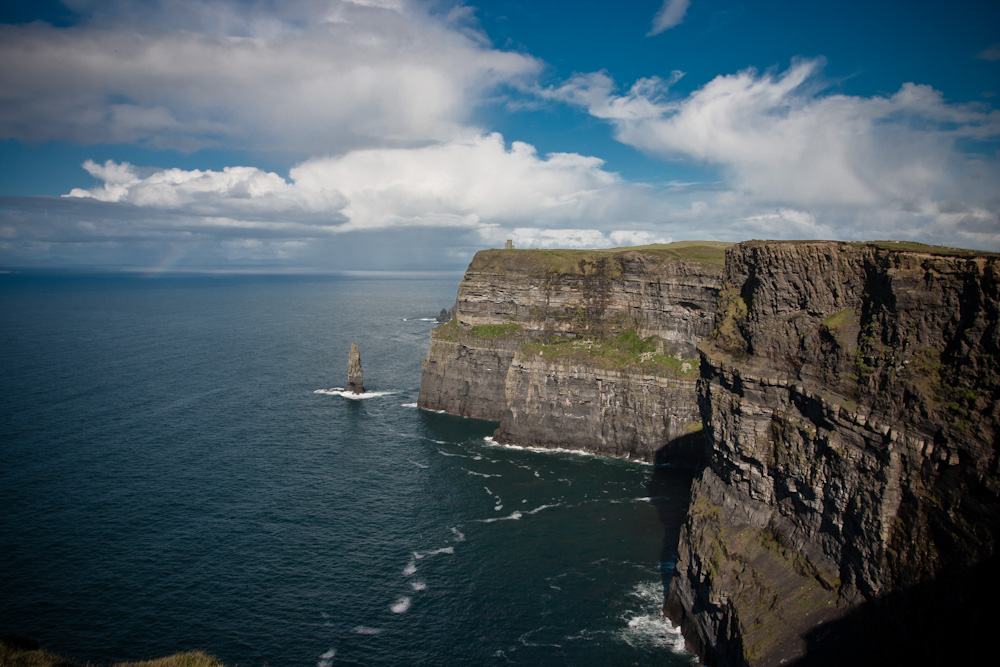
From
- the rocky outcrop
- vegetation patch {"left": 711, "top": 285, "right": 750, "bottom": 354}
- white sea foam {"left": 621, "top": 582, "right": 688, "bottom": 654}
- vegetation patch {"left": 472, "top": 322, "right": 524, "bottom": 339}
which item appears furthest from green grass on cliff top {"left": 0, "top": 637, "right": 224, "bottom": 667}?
vegetation patch {"left": 472, "top": 322, "right": 524, "bottom": 339}

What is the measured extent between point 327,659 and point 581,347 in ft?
201

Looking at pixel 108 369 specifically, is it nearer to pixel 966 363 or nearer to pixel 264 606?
pixel 264 606

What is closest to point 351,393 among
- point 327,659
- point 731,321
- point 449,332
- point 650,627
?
point 449,332

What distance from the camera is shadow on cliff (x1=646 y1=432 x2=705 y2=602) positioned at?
5503 centimetres

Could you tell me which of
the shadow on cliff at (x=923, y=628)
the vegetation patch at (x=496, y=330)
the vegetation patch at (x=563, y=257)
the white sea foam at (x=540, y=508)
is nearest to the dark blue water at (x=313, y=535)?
the white sea foam at (x=540, y=508)

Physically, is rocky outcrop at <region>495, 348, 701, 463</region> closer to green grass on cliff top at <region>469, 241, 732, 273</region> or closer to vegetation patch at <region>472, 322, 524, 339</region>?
vegetation patch at <region>472, 322, 524, 339</region>

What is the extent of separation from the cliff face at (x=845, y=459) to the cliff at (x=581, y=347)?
4047 centimetres

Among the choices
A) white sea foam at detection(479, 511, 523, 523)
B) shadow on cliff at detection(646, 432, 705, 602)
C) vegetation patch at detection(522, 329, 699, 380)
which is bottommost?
white sea foam at detection(479, 511, 523, 523)

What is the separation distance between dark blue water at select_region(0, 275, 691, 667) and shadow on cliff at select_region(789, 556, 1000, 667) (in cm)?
1410

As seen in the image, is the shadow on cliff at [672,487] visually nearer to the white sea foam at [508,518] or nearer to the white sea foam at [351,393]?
the white sea foam at [508,518]

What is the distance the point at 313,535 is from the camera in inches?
2315

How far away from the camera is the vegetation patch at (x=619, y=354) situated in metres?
82.9

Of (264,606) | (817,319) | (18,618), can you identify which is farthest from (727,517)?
(18,618)

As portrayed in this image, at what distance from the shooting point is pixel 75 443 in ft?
263
